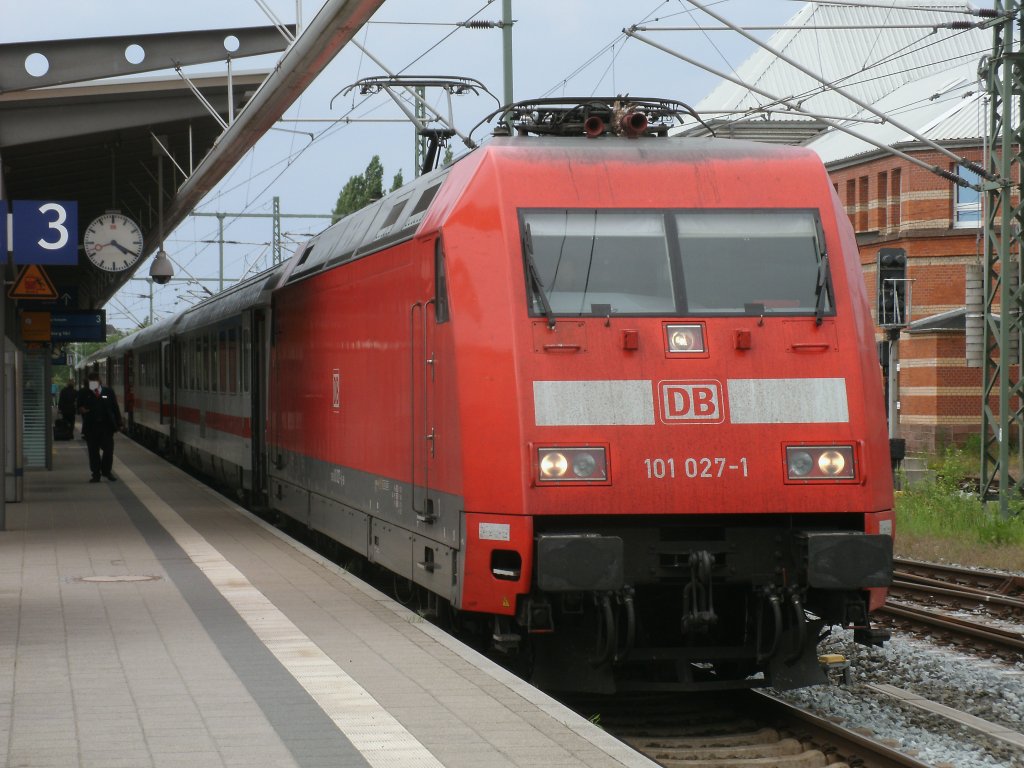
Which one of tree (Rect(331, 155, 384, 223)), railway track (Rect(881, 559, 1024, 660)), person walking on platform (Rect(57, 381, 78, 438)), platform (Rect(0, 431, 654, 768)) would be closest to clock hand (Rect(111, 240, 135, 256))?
platform (Rect(0, 431, 654, 768))

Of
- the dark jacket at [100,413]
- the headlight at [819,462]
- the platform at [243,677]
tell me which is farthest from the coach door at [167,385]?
the headlight at [819,462]

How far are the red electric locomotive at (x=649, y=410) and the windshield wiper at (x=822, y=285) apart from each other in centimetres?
1

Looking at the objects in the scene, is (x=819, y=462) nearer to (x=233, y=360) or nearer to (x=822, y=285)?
(x=822, y=285)

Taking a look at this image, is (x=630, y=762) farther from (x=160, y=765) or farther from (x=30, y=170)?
(x=30, y=170)

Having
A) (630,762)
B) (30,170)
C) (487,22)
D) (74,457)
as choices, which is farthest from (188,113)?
(74,457)

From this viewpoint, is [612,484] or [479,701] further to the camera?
[612,484]

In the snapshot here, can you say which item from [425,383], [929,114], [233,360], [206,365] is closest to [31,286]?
[233,360]

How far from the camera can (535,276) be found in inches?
349

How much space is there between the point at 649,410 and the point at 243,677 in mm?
2629

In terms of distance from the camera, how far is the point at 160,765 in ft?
20.4

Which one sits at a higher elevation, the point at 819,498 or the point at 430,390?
the point at 430,390

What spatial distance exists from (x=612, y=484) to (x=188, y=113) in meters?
11.1

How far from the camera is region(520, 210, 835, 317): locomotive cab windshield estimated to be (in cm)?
895

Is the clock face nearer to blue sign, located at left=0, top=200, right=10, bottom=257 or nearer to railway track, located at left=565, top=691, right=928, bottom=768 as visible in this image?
blue sign, located at left=0, top=200, right=10, bottom=257
